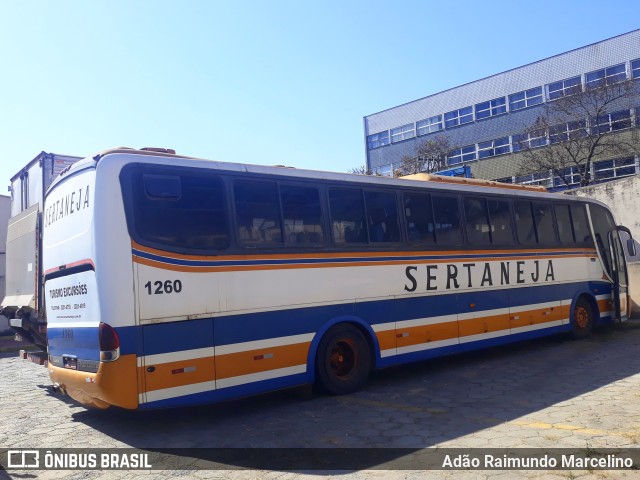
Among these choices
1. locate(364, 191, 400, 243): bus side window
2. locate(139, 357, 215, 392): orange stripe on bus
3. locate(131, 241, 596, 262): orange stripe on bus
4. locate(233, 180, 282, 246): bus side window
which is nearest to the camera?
locate(139, 357, 215, 392): orange stripe on bus

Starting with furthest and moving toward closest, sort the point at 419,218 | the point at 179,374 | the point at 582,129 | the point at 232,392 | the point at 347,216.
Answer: the point at 582,129 → the point at 419,218 → the point at 347,216 → the point at 232,392 → the point at 179,374

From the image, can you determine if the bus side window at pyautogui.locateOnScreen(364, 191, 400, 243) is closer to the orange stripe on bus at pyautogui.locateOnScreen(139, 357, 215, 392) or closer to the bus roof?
the bus roof

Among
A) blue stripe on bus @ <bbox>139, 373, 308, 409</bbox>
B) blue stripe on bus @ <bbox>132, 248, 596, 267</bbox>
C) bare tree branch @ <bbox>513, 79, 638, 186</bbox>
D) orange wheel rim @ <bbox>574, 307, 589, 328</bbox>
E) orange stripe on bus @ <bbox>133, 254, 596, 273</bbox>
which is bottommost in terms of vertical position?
blue stripe on bus @ <bbox>139, 373, 308, 409</bbox>

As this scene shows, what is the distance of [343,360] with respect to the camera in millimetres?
8555

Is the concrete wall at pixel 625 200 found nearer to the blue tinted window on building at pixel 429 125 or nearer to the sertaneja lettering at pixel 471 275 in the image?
the sertaneja lettering at pixel 471 275

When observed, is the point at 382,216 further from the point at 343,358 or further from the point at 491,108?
the point at 491,108

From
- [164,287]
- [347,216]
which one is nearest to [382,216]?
[347,216]

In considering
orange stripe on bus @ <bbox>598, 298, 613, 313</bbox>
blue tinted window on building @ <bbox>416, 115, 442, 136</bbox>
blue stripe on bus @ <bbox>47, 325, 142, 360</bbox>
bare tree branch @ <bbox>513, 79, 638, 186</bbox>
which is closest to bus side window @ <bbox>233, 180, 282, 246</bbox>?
blue stripe on bus @ <bbox>47, 325, 142, 360</bbox>

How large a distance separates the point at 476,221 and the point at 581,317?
14.4 feet

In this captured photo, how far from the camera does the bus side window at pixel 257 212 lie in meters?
7.49

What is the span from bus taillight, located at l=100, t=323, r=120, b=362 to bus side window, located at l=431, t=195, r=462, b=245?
5.68 meters

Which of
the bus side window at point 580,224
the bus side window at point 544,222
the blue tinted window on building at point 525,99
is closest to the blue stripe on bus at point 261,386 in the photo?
the bus side window at point 544,222

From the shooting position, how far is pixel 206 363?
6.82 metres

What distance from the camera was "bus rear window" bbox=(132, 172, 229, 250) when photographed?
666 centimetres
